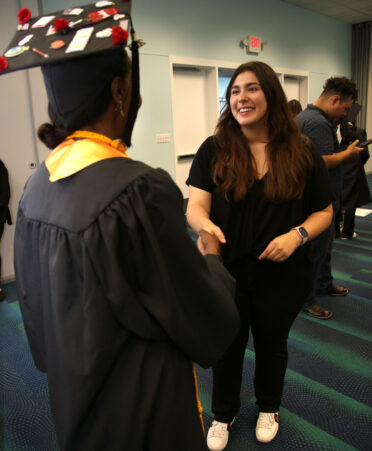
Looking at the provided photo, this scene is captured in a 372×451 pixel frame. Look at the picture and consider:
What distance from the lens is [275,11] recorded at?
6203 millimetres

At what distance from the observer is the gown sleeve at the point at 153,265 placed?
58 centimetres

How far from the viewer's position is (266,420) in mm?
1496

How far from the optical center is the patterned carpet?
1520 millimetres

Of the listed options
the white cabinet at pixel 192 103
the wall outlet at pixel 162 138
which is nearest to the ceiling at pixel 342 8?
the white cabinet at pixel 192 103

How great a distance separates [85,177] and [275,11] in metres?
6.99

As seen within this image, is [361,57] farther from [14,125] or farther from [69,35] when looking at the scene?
[69,35]

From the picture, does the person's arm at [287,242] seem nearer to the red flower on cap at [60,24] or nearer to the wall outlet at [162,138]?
the red flower on cap at [60,24]

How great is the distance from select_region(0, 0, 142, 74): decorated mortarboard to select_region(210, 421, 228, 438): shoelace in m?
1.49

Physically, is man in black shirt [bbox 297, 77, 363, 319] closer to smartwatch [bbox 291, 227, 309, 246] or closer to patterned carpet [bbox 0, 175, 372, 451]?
patterned carpet [bbox 0, 175, 372, 451]

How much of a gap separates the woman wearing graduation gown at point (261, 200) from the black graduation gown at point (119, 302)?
21.2 inches

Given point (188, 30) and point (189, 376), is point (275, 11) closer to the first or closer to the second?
point (188, 30)

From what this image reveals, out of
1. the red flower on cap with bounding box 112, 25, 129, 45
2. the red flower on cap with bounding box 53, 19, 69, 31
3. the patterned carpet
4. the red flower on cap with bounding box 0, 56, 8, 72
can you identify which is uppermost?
the red flower on cap with bounding box 53, 19, 69, 31

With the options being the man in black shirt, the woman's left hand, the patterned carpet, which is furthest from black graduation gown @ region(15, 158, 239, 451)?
the man in black shirt

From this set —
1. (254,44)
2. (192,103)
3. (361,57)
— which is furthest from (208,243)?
(361,57)
